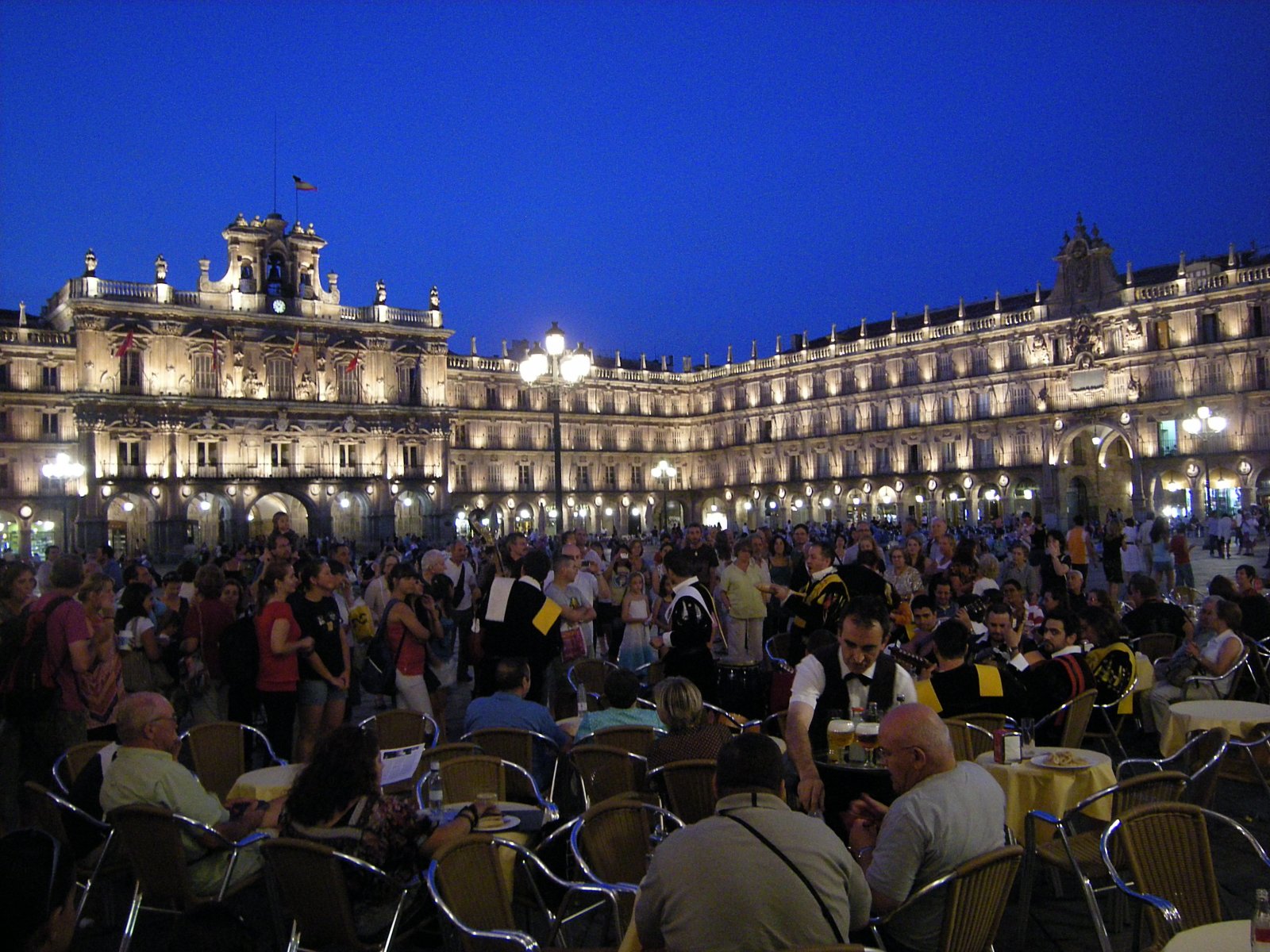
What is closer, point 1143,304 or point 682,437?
point 1143,304

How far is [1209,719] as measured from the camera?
6699 mm

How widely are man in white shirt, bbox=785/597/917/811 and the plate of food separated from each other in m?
0.86

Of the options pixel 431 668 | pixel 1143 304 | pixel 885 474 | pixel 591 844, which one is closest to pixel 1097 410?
pixel 1143 304

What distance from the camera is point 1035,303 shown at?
4891 cm

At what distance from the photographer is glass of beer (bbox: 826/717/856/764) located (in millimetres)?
4973

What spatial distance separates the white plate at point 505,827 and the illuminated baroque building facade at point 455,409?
3645 cm

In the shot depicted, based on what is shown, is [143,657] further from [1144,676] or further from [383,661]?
[1144,676]

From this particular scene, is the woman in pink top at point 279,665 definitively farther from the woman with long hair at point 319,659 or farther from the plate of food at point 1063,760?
the plate of food at point 1063,760

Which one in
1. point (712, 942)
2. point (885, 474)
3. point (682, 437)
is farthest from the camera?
point (682, 437)

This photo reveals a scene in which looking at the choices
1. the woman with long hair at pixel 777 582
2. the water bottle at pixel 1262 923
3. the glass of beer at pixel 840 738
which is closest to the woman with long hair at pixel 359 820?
the glass of beer at pixel 840 738

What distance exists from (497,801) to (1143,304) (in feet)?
153

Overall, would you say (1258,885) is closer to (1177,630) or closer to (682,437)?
(1177,630)

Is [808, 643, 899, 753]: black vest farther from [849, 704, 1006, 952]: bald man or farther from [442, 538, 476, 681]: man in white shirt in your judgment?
[442, 538, 476, 681]: man in white shirt

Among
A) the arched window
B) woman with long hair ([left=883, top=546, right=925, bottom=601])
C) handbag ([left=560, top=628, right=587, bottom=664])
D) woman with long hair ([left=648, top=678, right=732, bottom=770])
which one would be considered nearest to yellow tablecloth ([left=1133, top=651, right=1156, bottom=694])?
woman with long hair ([left=883, top=546, right=925, bottom=601])
